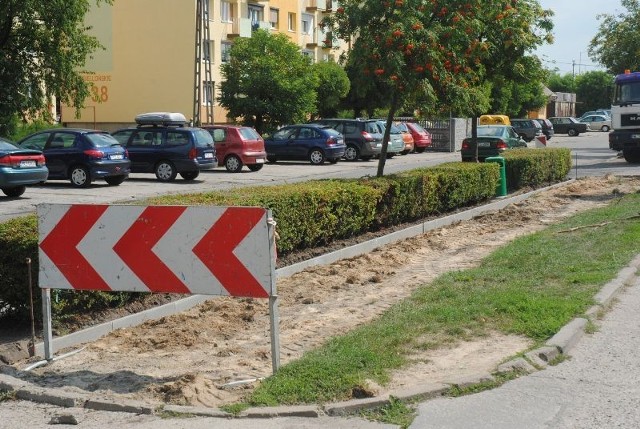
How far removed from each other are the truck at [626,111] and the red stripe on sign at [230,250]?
29430 mm

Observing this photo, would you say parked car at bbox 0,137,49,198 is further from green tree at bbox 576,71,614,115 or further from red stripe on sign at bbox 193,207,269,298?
green tree at bbox 576,71,614,115

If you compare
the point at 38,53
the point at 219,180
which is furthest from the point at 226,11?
the point at 219,180

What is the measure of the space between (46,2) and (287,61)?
1479 cm

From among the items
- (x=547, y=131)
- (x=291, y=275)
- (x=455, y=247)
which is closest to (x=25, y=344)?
(x=291, y=275)

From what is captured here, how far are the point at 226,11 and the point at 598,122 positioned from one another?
40.7m

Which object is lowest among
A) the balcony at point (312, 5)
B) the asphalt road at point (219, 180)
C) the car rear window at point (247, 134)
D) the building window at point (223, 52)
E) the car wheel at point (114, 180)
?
the asphalt road at point (219, 180)

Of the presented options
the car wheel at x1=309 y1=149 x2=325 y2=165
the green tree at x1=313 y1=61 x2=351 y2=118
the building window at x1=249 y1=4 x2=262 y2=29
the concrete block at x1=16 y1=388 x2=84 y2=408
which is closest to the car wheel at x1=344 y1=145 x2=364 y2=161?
the car wheel at x1=309 y1=149 x2=325 y2=165

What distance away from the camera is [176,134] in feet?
93.4

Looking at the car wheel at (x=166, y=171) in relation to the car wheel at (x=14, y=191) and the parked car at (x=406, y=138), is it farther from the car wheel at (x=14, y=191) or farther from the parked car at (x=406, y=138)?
the parked car at (x=406, y=138)

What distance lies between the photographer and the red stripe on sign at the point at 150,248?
24.1 feet

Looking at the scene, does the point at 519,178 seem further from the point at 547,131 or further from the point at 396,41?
the point at 547,131

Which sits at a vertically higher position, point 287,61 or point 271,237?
point 287,61

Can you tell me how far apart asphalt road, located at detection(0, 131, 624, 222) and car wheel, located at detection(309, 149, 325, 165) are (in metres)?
0.35

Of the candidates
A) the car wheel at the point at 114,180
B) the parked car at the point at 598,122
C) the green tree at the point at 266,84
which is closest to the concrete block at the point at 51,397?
the car wheel at the point at 114,180
